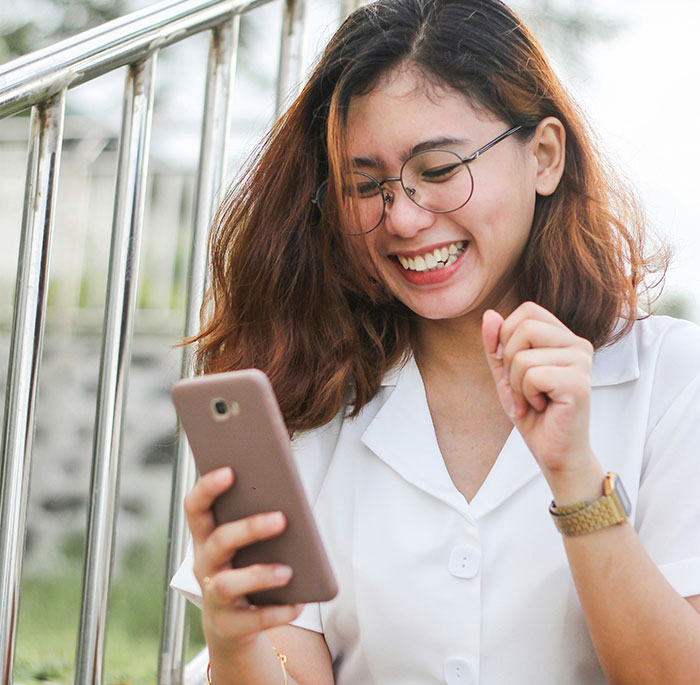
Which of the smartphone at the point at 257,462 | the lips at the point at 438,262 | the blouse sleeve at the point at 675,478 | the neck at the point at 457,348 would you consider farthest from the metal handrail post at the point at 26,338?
the blouse sleeve at the point at 675,478

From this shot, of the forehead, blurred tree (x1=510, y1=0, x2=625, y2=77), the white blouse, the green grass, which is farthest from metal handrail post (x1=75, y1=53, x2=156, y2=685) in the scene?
blurred tree (x1=510, y1=0, x2=625, y2=77)

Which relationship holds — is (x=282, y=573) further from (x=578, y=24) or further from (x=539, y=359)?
(x=578, y=24)

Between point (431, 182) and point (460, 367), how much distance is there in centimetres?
39

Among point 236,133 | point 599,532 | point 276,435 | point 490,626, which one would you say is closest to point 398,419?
point 490,626

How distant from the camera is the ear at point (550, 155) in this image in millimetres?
1689

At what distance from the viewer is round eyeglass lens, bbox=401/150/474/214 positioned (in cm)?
152

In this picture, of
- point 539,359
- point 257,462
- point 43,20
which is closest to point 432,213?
point 539,359

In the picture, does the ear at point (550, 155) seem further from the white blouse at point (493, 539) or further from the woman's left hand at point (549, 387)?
the woman's left hand at point (549, 387)

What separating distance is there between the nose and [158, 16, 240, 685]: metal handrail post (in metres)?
0.48

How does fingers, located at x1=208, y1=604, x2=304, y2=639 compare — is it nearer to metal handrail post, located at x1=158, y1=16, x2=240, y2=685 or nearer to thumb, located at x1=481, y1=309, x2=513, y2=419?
thumb, located at x1=481, y1=309, x2=513, y2=419

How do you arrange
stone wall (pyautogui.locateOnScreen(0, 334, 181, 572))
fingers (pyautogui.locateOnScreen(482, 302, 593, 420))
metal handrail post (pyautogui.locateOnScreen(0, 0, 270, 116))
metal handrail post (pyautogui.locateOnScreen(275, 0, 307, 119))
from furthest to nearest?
stone wall (pyautogui.locateOnScreen(0, 334, 181, 572)) → metal handrail post (pyautogui.locateOnScreen(275, 0, 307, 119)) → metal handrail post (pyautogui.locateOnScreen(0, 0, 270, 116)) → fingers (pyautogui.locateOnScreen(482, 302, 593, 420))

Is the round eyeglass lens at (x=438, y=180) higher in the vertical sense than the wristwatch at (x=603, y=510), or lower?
higher

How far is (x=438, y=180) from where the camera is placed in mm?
1529

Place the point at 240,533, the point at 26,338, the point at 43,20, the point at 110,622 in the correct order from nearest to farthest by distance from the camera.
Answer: the point at 240,533
the point at 26,338
the point at 110,622
the point at 43,20
